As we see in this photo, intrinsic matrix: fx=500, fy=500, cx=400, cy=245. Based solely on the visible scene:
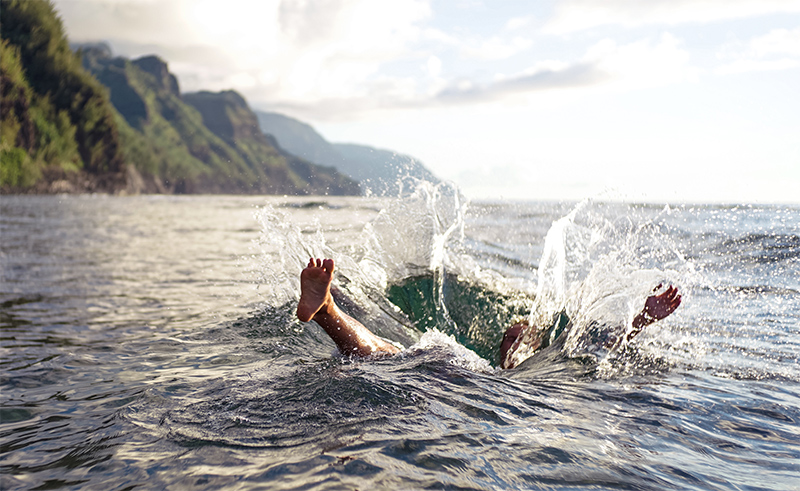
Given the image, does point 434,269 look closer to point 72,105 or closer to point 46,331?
point 46,331

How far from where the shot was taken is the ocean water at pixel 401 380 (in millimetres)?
2705

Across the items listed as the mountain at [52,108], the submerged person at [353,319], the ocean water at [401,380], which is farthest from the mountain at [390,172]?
the mountain at [52,108]

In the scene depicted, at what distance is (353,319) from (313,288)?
0.72 meters

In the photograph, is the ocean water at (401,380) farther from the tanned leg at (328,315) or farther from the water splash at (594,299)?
the tanned leg at (328,315)

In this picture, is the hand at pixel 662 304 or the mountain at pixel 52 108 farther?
the mountain at pixel 52 108

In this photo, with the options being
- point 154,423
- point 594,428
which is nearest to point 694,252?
point 594,428

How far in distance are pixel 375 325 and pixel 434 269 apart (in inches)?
80.5

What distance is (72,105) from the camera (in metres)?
92.3

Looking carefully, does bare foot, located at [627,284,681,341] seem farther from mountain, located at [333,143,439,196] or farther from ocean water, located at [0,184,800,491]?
mountain, located at [333,143,439,196]

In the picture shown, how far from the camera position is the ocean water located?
2705mm

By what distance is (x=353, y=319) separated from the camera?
14.7 feet

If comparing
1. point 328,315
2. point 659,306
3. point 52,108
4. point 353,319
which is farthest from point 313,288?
point 52,108

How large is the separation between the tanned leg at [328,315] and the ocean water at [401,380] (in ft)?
0.57

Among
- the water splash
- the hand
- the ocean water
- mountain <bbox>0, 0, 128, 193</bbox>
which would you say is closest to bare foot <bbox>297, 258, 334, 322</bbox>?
the ocean water
